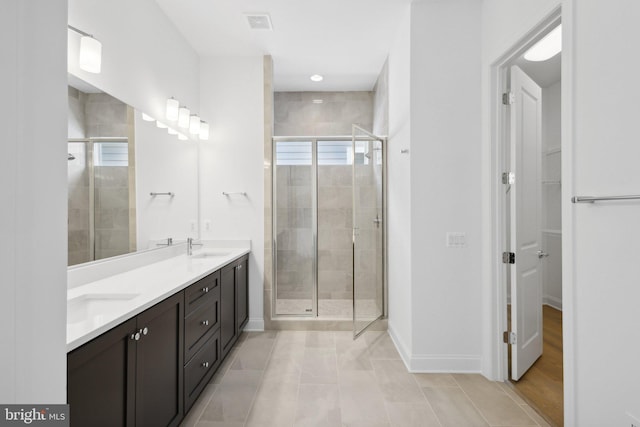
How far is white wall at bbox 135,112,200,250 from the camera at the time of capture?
2553mm

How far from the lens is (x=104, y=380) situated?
1249mm

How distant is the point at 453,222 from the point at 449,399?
1.24 meters

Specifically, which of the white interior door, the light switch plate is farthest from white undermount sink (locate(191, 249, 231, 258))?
the white interior door

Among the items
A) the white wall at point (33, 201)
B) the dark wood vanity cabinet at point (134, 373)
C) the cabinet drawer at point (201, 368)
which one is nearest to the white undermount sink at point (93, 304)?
the dark wood vanity cabinet at point (134, 373)

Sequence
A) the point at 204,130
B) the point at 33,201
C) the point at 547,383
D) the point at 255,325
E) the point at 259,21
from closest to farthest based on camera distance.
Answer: the point at 33,201, the point at 547,383, the point at 259,21, the point at 204,130, the point at 255,325

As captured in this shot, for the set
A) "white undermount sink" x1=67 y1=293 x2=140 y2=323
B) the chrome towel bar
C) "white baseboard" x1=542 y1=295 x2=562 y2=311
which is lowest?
"white baseboard" x1=542 y1=295 x2=562 y2=311

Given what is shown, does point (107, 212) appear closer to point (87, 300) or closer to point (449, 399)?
point (87, 300)

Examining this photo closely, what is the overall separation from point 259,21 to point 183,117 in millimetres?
1098

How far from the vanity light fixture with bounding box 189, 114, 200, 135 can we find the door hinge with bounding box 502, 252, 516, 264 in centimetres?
295

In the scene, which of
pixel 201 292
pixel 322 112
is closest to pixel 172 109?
pixel 201 292

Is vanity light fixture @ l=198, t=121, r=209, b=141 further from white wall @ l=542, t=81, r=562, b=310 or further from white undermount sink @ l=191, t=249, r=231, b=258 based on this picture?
white wall @ l=542, t=81, r=562, b=310

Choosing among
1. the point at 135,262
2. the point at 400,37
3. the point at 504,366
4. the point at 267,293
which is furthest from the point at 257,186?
the point at 504,366

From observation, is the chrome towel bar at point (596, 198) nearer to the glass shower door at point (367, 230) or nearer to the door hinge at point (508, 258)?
the door hinge at point (508, 258)

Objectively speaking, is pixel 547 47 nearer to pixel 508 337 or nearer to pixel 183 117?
pixel 508 337
